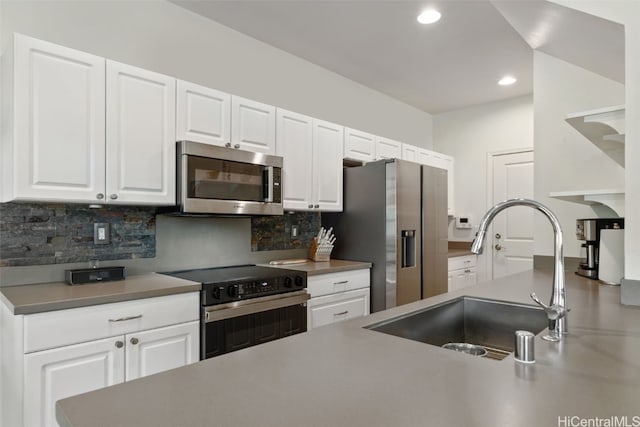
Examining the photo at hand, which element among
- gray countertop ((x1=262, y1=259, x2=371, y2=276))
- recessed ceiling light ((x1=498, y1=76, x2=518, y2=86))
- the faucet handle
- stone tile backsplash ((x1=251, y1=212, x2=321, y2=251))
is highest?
recessed ceiling light ((x1=498, y1=76, x2=518, y2=86))

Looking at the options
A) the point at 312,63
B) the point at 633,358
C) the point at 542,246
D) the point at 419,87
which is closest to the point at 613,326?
the point at 633,358

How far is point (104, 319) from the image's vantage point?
180 cm

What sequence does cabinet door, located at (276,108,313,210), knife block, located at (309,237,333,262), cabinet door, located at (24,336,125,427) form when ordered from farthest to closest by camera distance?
knife block, located at (309,237,333,262)
cabinet door, located at (276,108,313,210)
cabinet door, located at (24,336,125,427)

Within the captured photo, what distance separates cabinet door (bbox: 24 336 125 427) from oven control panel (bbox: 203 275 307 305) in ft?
1.62

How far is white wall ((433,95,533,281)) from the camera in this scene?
4.58 m

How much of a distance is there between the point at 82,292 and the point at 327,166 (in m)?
2.06

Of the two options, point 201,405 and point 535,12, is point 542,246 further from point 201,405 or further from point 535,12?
point 201,405

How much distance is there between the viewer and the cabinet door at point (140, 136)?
2094 mm

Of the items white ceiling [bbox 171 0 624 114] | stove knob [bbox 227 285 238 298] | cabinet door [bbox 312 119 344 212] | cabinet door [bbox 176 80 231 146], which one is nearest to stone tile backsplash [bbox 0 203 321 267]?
cabinet door [bbox 176 80 231 146]

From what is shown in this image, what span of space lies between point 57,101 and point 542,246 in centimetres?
306

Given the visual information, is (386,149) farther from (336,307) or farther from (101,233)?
(101,233)

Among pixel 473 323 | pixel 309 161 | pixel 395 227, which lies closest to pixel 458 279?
pixel 395 227

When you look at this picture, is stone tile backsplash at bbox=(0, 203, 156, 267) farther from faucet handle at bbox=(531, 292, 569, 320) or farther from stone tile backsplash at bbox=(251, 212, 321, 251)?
faucet handle at bbox=(531, 292, 569, 320)

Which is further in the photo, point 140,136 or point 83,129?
point 140,136
